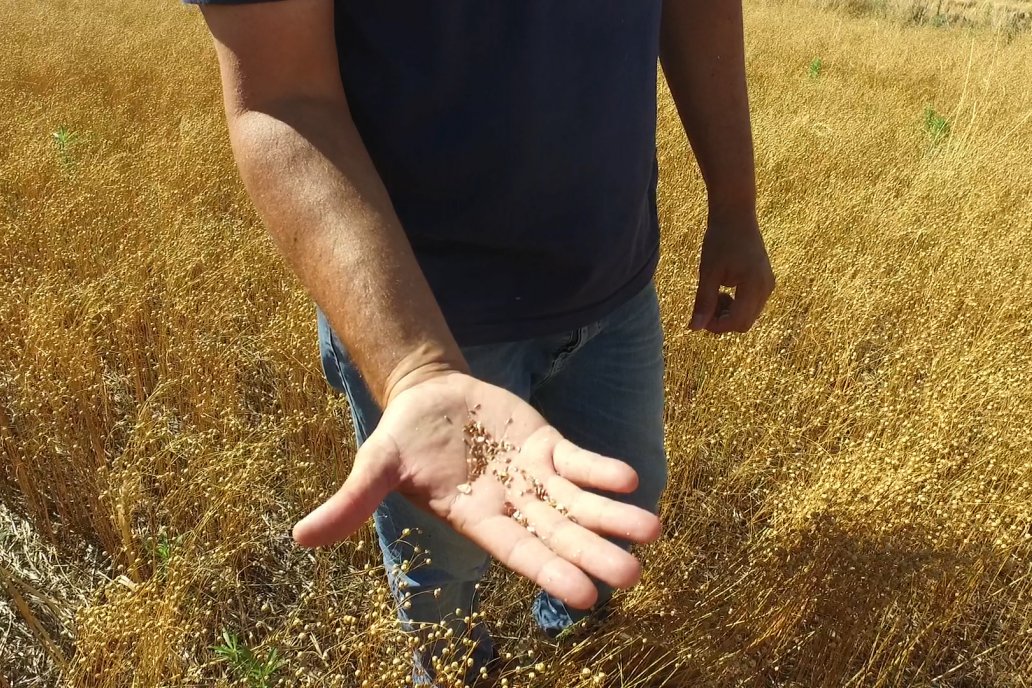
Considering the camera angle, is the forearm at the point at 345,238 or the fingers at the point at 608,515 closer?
the fingers at the point at 608,515

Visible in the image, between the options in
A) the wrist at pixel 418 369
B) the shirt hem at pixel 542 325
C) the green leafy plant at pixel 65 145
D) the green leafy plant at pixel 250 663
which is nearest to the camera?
the wrist at pixel 418 369

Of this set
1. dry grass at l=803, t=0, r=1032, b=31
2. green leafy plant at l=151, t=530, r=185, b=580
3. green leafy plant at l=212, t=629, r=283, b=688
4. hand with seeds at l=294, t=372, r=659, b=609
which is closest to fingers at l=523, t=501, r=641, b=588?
hand with seeds at l=294, t=372, r=659, b=609

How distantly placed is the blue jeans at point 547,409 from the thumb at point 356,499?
404 mm

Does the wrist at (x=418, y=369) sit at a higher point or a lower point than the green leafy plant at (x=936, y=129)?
higher

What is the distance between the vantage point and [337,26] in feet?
3.24

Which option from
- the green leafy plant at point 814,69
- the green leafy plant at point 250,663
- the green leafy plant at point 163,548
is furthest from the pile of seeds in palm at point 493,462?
the green leafy plant at point 814,69

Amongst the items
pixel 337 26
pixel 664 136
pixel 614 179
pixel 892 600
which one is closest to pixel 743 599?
pixel 892 600

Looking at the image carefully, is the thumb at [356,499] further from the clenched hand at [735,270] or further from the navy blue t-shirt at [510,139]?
the clenched hand at [735,270]

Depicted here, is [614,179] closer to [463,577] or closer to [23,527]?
[463,577]

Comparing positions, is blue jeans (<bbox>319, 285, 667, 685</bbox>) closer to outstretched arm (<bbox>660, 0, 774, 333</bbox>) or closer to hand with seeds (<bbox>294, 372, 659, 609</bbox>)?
outstretched arm (<bbox>660, 0, 774, 333</bbox>)

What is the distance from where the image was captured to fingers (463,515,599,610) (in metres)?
0.71

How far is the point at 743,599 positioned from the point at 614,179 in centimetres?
104

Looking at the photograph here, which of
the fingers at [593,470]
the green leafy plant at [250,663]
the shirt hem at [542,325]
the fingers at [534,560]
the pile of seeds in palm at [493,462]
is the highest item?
the fingers at [593,470]

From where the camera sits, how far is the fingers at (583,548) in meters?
0.71
